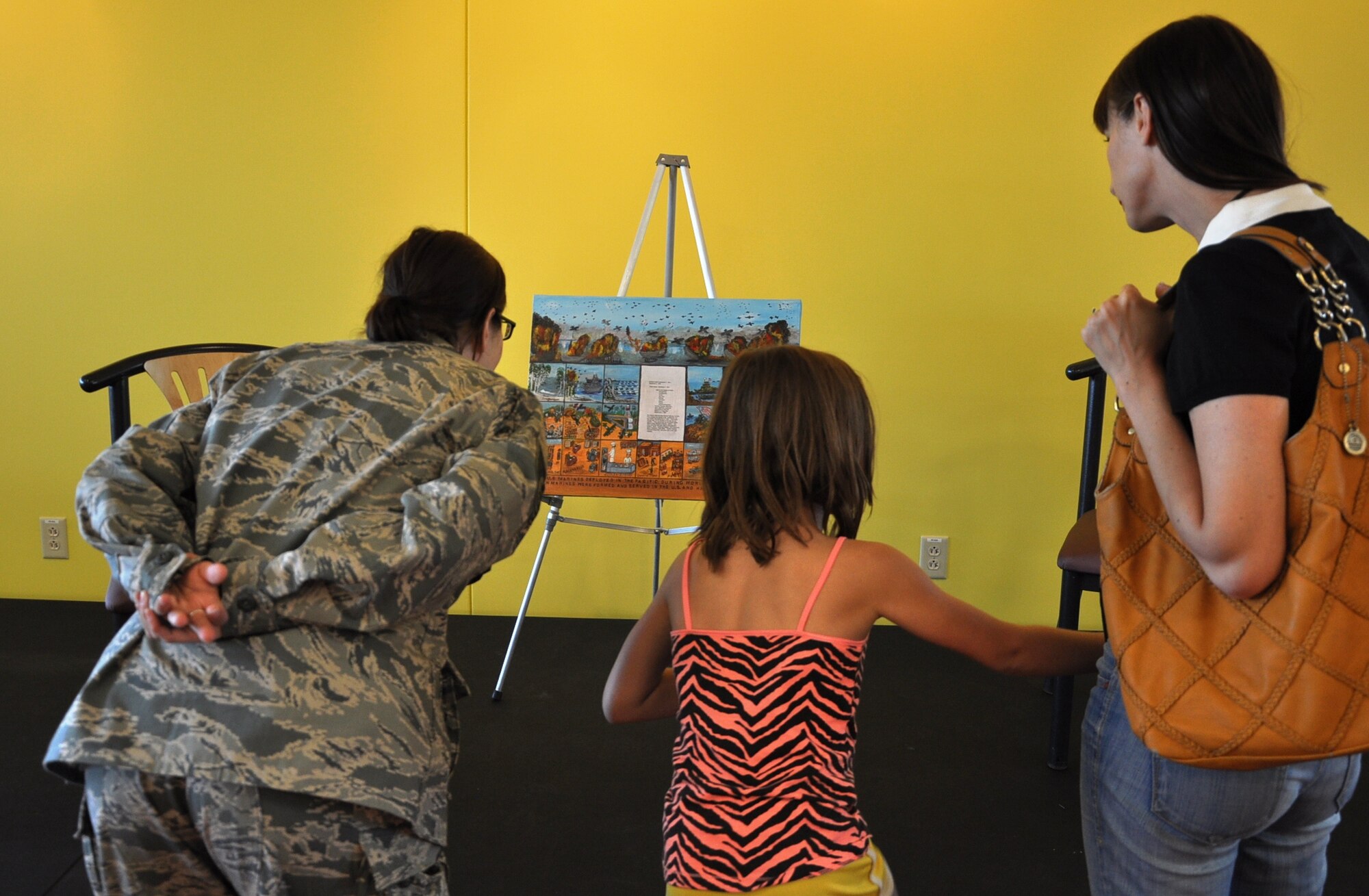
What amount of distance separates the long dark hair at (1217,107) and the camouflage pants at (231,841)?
1.09m

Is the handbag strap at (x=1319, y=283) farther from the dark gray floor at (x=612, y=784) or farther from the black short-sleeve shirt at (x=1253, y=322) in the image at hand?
the dark gray floor at (x=612, y=784)

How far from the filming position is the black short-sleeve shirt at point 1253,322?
846 millimetres

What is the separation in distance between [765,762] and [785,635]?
0.47ft

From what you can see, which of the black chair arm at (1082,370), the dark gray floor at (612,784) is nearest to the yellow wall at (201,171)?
the dark gray floor at (612,784)

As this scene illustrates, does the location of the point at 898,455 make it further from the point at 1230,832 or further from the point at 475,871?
the point at 1230,832

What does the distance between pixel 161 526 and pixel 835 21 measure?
307 centimetres

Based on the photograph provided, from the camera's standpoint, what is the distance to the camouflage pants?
1072 mm

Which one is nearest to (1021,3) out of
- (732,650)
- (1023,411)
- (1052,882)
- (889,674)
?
(1023,411)

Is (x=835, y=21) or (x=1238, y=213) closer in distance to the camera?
(x=1238, y=213)

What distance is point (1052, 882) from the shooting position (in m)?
2.04

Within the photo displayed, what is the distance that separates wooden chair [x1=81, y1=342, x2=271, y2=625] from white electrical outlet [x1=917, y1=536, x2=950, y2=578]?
2.42 m

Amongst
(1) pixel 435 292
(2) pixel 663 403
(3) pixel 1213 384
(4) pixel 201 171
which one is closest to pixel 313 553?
(1) pixel 435 292

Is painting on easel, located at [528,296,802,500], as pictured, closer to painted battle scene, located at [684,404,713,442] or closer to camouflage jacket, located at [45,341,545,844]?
painted battle scene, located at [684,404,713,442]

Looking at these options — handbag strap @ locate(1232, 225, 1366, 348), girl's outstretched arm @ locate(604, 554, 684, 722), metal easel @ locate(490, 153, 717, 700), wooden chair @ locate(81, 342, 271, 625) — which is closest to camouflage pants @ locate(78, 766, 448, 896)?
girl's outstretched arm @ locate(604, 554, 684, 722)
